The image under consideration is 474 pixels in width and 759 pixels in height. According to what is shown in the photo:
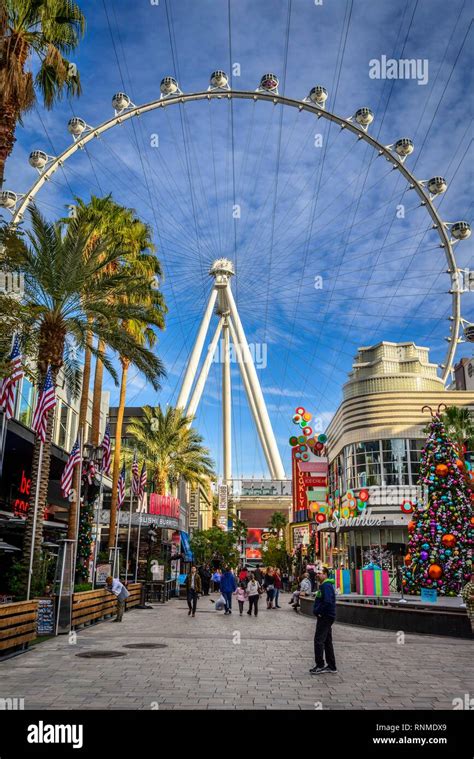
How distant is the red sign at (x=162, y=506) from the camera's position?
43438 millimetres

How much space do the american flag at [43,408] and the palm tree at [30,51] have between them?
5.85m

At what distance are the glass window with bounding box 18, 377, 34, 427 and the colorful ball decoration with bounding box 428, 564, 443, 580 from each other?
58.8ft

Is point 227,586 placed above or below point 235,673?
above

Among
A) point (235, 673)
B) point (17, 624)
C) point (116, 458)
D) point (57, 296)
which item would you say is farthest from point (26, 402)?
point (235, 673)

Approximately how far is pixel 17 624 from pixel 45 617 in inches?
137

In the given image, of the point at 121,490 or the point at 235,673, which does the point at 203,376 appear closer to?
the point at 121,490

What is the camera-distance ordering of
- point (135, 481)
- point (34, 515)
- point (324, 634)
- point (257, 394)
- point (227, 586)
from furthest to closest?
point (257, 394), point (135, 481), point (227, 586), point (34, 515), point (324, 634)

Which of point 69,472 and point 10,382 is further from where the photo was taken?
point 69,472

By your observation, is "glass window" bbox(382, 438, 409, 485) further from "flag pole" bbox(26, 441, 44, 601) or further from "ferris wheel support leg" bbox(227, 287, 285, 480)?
"flag pole" bbox(26, 441, 44, 601)

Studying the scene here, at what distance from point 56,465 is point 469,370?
57.6 metres

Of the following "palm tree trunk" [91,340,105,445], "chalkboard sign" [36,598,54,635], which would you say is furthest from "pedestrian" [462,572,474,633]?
"palm tree trunk" [91,340,105,445]

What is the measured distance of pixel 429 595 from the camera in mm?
22844

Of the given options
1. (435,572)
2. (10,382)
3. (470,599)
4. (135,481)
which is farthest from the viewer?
(135,481)
